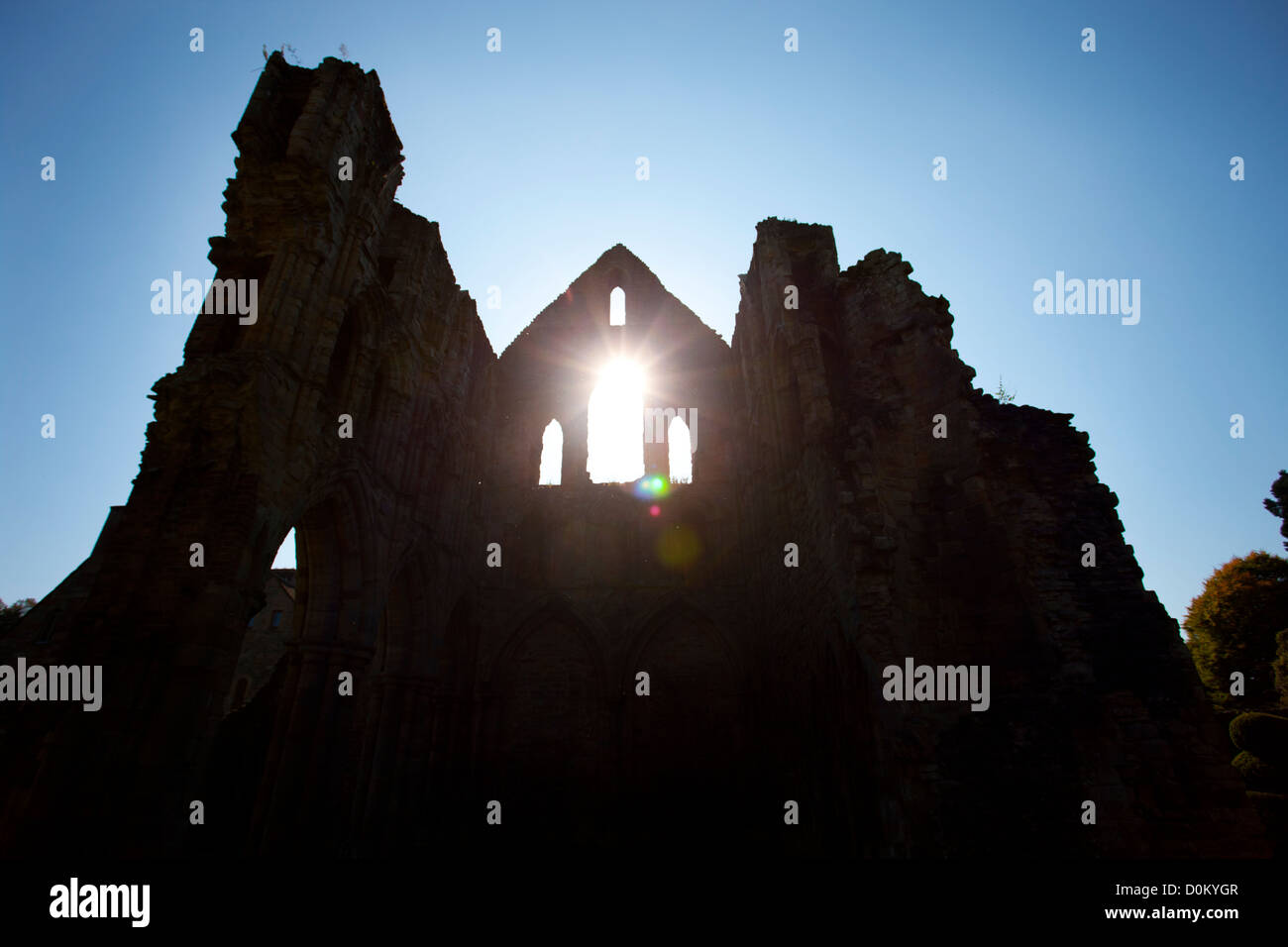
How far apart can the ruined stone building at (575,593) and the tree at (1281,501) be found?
29081 mm

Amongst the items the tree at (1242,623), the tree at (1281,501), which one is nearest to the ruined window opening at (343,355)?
the tree at (1242,623)

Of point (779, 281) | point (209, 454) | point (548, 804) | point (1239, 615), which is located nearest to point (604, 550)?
point (548, 804)

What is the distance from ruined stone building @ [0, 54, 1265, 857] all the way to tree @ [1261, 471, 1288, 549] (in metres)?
29.1

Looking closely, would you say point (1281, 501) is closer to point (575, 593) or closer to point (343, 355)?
point (575, 593)

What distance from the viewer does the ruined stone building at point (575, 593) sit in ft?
21.4

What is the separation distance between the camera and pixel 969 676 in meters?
7.25

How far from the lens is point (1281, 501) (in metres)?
28.7

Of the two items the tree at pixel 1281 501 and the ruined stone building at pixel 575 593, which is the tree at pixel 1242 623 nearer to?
the tree at pixel 1281 501

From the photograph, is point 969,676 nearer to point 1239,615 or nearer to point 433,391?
point 433,391

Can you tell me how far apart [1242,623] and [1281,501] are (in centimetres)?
708

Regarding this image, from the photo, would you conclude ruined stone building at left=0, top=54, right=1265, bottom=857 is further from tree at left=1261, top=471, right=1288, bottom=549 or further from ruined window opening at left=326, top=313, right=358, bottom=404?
tree at left=1261, top=471, right=1288, bottom=549

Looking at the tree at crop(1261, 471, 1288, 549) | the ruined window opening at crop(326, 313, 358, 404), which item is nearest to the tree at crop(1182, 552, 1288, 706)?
the tree at crop(1261, 471, 1288, 549)

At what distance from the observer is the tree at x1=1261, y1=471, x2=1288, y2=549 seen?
28.4 metres

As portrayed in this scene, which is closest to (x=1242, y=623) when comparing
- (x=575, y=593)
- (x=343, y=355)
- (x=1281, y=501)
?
(x=1281, y=501)
